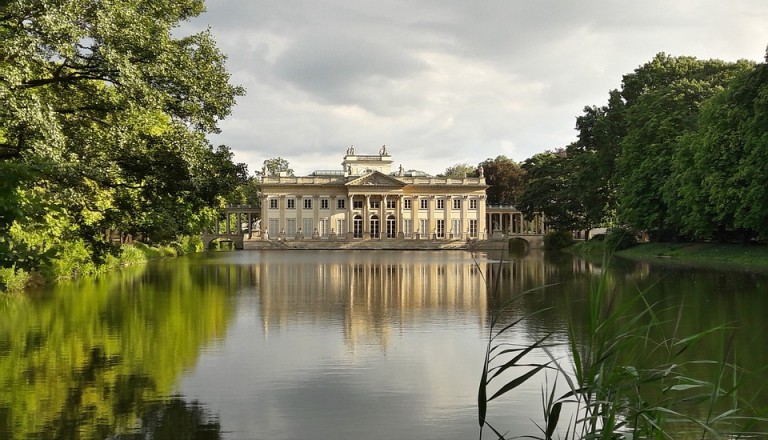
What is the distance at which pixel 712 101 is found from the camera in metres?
35.7

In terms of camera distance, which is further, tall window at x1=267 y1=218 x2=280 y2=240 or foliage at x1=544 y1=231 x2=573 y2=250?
tall window at x1=267 y1=218 x2=280 y2=240

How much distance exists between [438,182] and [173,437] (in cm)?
7651

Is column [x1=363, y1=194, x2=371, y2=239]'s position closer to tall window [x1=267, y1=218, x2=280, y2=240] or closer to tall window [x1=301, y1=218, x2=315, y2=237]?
tall window [x1=301, y1=218, x2=315, y2=237]

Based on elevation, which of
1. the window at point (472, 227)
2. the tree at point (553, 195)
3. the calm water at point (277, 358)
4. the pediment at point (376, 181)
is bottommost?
the calm water at point (277, 358)

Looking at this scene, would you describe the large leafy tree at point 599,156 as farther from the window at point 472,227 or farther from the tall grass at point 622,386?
the tall grass at point 622,386

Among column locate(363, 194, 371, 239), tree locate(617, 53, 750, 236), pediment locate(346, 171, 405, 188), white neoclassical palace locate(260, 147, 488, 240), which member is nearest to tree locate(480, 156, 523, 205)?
white neoclassical palace locate(260, 147, 488, 240)

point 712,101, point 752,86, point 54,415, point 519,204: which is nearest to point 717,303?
point 54,415

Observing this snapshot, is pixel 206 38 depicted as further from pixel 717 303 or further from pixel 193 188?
pixel 717 303

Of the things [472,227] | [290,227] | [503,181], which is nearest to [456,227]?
[472,227]

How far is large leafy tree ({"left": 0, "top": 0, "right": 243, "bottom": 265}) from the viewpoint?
37.4ft

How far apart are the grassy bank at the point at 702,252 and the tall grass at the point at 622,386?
22.7 m

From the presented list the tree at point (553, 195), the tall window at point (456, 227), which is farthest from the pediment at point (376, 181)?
the tree at point (553, 195)

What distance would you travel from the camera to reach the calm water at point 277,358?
780cm

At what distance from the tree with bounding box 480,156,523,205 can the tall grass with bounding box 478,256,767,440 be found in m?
75.7
